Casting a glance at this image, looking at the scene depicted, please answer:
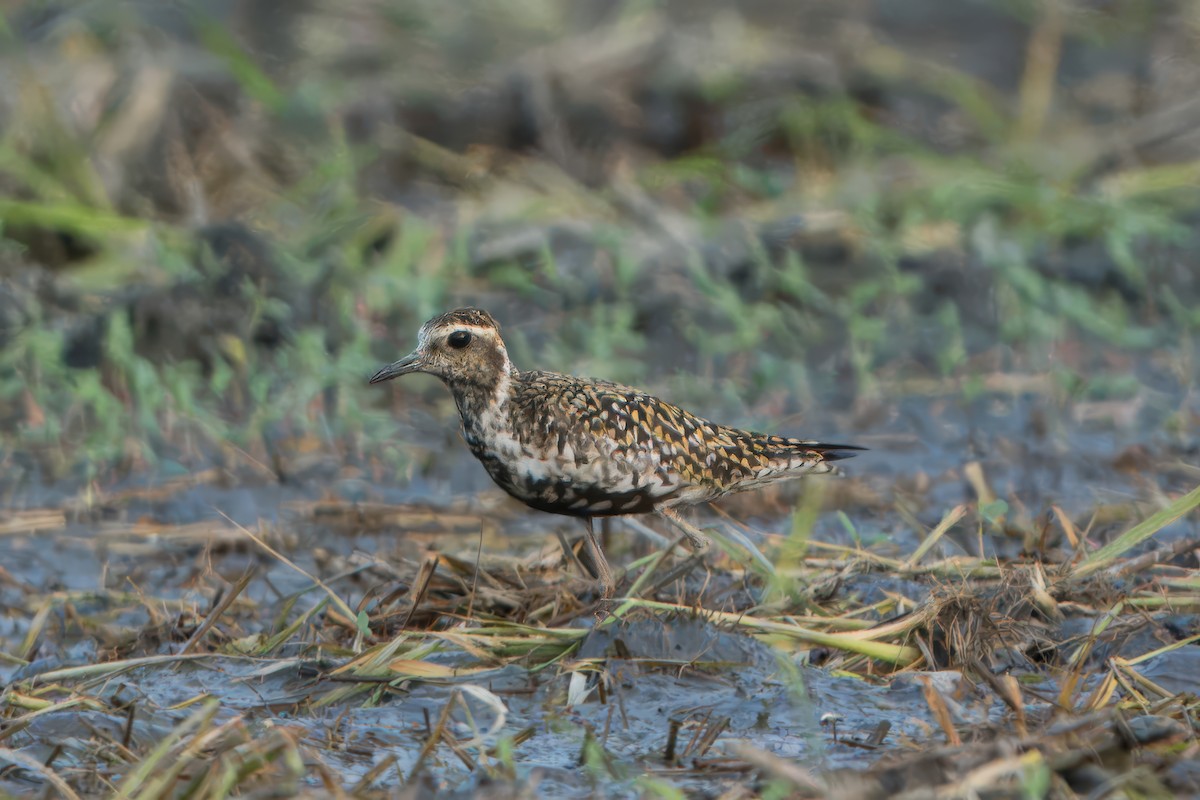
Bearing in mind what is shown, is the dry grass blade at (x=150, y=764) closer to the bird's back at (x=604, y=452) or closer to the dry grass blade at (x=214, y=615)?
the dry grass blade at (x=214, y=615)

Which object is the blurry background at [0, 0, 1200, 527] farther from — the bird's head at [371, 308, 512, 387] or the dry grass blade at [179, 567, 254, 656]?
the dry grass blade at [179, 567, 254, 656]

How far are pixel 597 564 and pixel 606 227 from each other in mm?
4198

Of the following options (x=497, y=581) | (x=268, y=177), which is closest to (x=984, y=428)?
(x=497, y=581)

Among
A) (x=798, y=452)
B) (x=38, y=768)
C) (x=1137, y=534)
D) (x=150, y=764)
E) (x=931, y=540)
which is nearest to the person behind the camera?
(x=150, y=764)

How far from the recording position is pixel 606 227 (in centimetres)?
982

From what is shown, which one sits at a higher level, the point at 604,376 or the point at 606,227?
the point at 606,227

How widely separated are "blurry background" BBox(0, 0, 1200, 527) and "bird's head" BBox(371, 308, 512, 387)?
6.03 ft

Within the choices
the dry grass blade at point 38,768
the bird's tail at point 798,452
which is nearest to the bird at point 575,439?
the bird's tail at point 798,452

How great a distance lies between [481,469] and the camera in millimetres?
7977

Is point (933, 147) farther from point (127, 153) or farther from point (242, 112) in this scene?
point (127, 153)

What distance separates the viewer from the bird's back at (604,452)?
5746 mm

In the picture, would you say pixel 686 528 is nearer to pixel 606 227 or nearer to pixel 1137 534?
pixel 1137 534

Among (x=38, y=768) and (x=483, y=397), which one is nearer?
(x=38, y=768)

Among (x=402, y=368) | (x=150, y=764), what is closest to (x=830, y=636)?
(x=402, y=368)
